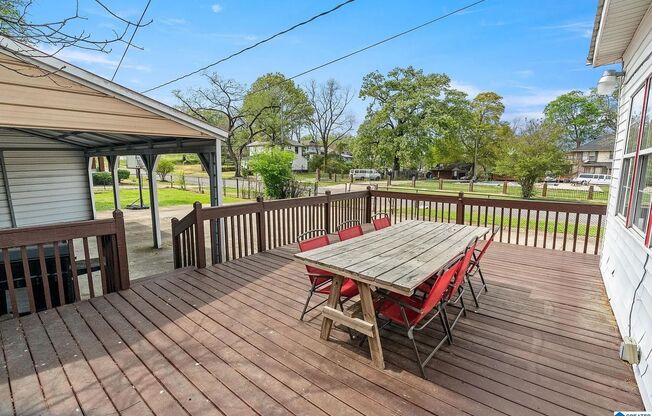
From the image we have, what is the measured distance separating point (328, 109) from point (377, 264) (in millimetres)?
33852

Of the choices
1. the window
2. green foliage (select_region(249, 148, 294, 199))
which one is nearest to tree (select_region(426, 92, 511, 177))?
green foliage (select_region(249, 148, 294, 199))

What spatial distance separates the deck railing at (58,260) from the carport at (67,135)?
1345 millimetres

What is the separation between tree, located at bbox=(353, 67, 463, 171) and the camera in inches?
879

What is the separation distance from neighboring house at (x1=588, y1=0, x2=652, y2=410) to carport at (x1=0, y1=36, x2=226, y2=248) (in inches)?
150

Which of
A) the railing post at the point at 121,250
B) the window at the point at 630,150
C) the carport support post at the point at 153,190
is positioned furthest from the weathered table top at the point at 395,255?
the carport support post at the point at 153,190

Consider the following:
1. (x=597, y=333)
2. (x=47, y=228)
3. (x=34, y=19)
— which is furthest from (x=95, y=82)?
(x=597, y=333)

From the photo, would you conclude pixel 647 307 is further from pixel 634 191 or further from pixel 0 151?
pixel 0 151

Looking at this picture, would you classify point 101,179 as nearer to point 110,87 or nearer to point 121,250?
point 110,87

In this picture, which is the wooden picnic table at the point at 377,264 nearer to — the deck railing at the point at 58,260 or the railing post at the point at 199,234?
the railing post at the point at 199,234

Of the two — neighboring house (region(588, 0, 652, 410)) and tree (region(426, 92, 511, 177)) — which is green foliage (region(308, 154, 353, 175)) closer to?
tree (region(426, 92, 511, 177))

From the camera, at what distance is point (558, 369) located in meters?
2.10

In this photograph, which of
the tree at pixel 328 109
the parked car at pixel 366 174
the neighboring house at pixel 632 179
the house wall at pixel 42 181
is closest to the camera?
the neighboring house at pixel 632 179

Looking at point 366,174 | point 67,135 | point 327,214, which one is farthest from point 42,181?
point 366,174

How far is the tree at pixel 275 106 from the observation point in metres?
27.7
